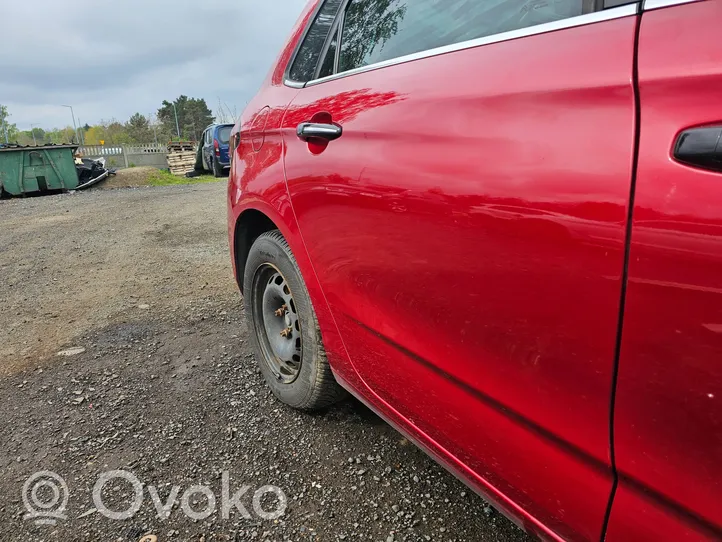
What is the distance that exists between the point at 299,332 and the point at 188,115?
57046 mm

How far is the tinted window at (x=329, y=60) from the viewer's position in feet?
6.19

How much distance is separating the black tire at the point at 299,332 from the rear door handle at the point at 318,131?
0.50 m

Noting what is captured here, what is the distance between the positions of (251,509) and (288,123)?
4.76ft

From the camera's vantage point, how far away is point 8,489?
184 cm

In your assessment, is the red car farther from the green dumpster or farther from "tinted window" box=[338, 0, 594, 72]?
the green dumpster

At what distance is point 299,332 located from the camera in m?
2.12

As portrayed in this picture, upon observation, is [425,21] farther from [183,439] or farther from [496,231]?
[183,439]

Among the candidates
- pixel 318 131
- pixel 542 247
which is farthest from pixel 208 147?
pixel 542 247

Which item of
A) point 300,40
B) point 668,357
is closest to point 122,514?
point 668,357

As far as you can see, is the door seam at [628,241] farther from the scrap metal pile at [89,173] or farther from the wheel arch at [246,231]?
the scrap metal pile at [89,173]

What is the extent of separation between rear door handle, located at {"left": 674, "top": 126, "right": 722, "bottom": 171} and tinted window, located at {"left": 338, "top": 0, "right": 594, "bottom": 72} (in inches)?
15.4

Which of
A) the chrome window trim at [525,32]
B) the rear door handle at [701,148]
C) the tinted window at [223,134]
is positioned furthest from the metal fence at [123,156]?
the rear door handle at [701,148]

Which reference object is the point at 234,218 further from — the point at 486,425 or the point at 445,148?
the point at 486,425

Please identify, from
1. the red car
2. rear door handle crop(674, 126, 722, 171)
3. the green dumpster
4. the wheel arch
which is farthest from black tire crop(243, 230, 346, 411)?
the green dumpster
